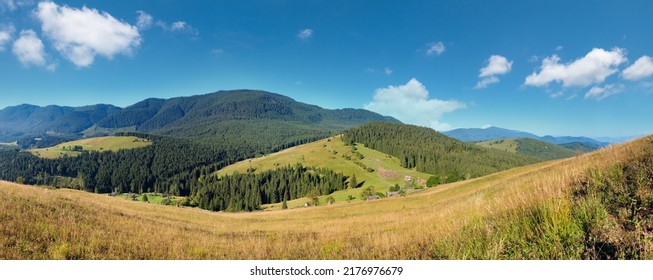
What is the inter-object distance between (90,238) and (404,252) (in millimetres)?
8771

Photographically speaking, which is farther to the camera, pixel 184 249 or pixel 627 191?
pixel 184 249

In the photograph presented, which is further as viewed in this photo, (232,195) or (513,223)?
(232,195)

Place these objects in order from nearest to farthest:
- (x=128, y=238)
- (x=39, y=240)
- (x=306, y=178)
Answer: (x=39, y=240), (x=128, y=238), (x=306, y=178)

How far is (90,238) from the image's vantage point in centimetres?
870

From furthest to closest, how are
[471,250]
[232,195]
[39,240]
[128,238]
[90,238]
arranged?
[232,195]
[128,238]
[90,238]
[39,240]
[471,250]

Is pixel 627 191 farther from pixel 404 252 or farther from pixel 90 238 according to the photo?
pixel 90 238

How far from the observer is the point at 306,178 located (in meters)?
186
